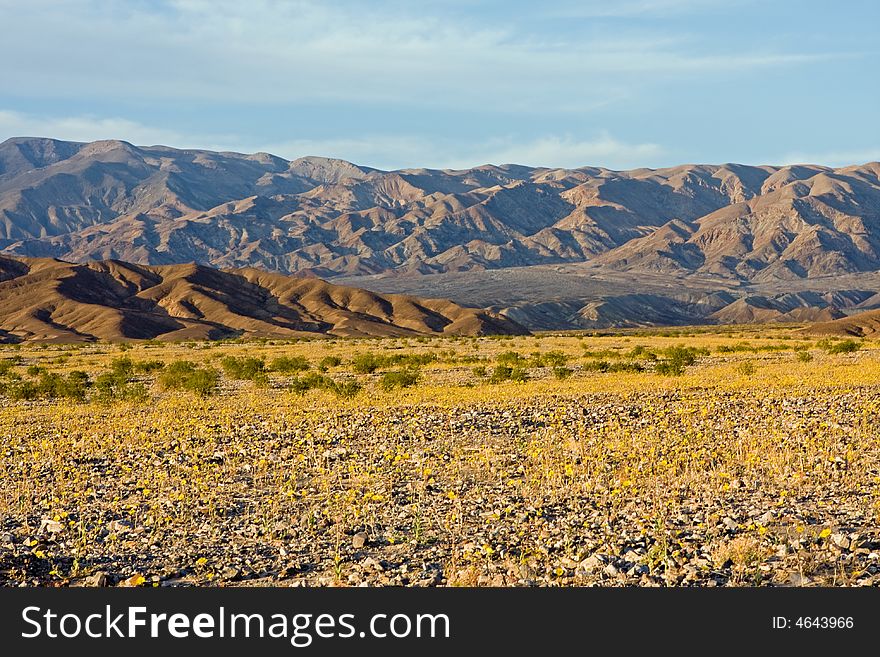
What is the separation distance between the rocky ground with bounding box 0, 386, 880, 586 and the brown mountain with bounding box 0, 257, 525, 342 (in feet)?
402

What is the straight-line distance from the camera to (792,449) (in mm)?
16266

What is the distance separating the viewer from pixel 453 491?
13750mm

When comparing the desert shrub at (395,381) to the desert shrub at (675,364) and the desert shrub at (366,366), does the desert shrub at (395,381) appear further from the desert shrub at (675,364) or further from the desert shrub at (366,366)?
the desert shrub at (675,364)

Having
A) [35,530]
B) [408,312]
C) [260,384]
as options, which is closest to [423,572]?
[35,530]

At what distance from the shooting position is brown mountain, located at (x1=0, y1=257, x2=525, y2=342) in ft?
479

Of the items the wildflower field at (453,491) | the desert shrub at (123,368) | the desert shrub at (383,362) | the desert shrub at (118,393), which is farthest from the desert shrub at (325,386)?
the desert shrub at (123,368)

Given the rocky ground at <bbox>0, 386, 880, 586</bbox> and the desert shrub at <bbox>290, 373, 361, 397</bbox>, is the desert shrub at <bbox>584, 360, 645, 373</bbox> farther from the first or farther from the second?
the rocky ground at <bbox>0, 386, 880, 586</bbox>

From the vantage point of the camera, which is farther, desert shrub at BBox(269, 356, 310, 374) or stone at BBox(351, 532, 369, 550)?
desert shrub at BBox(269, 356, 310, 374)

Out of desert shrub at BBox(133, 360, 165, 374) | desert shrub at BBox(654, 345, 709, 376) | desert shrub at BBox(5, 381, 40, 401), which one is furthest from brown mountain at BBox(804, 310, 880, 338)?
desert shrub at BBox(5, 381, 40, 401)

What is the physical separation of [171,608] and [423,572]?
2.90 meters

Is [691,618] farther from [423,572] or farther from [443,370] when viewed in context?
[443,370]

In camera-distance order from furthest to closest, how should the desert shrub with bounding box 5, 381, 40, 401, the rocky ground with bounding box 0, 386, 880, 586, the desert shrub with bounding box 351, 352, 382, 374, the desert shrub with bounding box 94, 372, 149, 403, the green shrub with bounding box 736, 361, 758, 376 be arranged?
the desert shrub with bounding box 351, 352, 382, 374 < the green shrub with bounding box 736, 361, 758, 376 < the desert shrub with bounding box 5, 381, 40, 401 < the desert shrub with bounding box 94, 372, 149, 403 < the rocky ground with bounding box 0, 386, 880, 586

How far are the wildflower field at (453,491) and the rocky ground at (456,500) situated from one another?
5 centimetres

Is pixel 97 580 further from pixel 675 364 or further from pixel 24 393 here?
pixel 675 364
